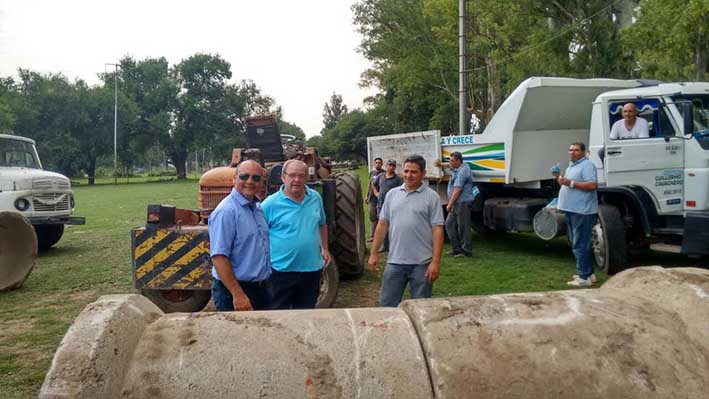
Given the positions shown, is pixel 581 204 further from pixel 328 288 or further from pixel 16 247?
pixel 16 247

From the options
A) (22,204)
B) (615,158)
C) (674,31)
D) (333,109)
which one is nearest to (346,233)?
(615,158)

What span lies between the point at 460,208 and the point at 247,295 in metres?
6.34

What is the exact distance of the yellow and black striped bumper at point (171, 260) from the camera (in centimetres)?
570

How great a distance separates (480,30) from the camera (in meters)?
27.1

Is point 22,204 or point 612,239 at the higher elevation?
point 22,204

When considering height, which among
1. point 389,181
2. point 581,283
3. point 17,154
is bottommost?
point 581,283

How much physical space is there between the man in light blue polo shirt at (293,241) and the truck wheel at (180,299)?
205cm

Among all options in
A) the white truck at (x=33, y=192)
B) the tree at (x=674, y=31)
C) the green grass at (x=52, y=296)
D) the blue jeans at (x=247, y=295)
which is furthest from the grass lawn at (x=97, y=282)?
the tree at (x=674, y=31)

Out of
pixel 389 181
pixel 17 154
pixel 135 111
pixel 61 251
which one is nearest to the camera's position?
pixel 389 181

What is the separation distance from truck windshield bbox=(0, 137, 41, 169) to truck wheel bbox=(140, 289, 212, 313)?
7392 millimetres

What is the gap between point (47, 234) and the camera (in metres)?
12.1

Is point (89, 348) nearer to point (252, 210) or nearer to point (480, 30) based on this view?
point (252, 210)

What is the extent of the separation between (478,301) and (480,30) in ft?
85.7

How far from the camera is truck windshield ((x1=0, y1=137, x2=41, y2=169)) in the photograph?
11.9 metres
